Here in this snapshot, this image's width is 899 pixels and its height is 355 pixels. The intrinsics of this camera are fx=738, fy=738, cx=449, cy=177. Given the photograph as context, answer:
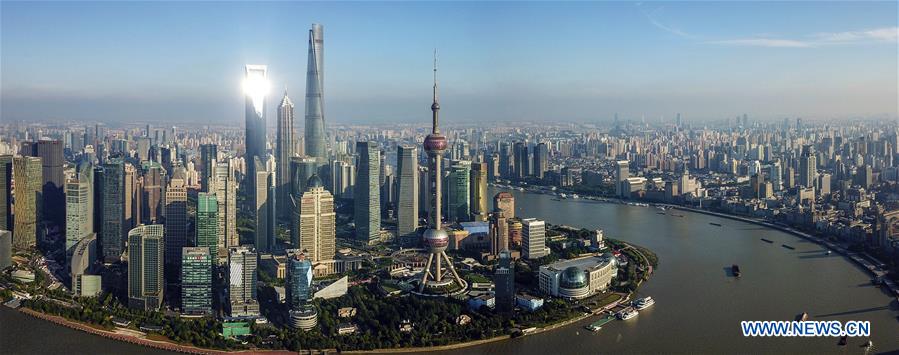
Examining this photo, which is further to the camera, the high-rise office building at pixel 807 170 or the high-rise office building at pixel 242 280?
the high-rise office building at pixel 807 170

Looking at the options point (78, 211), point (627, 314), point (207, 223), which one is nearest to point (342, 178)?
point (207, 223)

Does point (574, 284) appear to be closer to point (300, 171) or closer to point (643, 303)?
point (643, 303)

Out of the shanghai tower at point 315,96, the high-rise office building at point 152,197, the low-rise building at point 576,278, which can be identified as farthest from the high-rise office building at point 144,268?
the shanghai tower at point 315,96

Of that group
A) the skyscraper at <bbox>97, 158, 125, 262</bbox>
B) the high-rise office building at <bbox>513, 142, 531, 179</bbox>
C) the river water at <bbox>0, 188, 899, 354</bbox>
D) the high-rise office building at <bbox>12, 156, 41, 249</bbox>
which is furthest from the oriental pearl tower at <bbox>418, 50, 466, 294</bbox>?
the high-rise office building at <bbox>513, 142, 531, 179</bbox>

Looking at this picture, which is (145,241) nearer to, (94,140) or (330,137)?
(330,137)

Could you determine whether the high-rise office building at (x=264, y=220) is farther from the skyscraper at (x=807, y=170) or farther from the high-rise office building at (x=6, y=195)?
the skyscraper at (x=807, y=170)

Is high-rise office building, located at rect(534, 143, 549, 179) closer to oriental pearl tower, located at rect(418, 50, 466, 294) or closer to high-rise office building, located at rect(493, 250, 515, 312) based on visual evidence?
oriental pearl tower, located at rect(418, 50, 466, 294)
